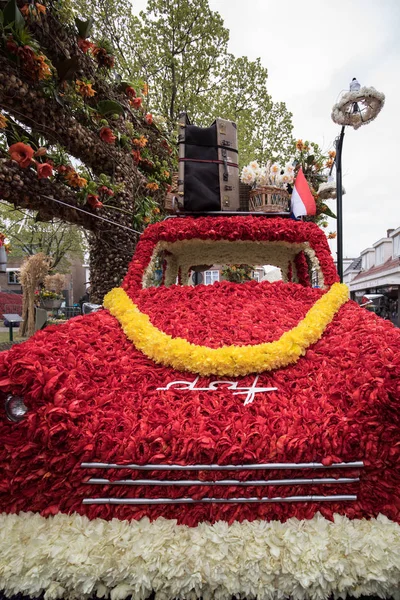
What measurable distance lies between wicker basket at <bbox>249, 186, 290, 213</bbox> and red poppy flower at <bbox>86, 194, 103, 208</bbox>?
4543mm

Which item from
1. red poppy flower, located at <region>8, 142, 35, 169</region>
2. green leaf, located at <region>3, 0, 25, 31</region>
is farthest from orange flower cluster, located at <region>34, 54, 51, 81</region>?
red poppy flower, located at <region>8, 142, 35, 169</region>

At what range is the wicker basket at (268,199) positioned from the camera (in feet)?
11.7

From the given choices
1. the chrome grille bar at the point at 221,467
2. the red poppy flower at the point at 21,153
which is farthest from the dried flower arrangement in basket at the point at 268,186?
the red poppy flower at the point at 21,153

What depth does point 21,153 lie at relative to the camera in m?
5.28

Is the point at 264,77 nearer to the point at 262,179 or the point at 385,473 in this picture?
the point at 262,179

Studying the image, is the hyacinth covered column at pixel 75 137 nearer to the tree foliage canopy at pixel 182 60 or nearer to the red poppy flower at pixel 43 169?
the red poppy flower at pixel 43 169

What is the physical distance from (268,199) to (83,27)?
5.88 m

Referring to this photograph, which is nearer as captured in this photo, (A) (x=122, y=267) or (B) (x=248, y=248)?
(B) (x=248, y=248)

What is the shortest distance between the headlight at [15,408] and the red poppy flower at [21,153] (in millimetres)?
4794

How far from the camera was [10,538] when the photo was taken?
1380mm

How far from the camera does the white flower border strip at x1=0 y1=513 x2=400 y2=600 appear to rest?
126 cm

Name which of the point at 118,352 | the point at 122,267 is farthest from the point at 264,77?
the point at 118,352

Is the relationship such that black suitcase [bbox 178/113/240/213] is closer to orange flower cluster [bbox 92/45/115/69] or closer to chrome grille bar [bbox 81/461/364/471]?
chrome grille bar [bbox 81/461/364/471]

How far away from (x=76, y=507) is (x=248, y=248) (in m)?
2.63
